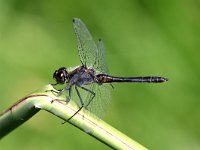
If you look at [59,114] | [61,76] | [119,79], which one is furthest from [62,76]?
[59,114]

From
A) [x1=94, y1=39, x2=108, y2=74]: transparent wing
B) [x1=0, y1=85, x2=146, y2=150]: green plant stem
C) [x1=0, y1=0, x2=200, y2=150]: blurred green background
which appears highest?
[x1=0, y1=0, x2=200, y2=150]: blurred green background

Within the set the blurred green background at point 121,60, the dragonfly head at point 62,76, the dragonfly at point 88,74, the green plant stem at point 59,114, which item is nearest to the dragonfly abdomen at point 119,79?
the dragonfly at point 88,74

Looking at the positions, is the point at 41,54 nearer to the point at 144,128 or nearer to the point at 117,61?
the point at 117,61

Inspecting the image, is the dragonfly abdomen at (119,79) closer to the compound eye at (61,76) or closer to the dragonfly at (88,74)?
the dragonfly at (88,74)

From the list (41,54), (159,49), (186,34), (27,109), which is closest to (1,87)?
(41,54)

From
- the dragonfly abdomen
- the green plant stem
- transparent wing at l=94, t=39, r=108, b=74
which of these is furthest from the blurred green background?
the green plant stem

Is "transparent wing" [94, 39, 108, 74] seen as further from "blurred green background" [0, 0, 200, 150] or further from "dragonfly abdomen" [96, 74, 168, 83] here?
"blurred green background" [0, 0, 200, 150]
